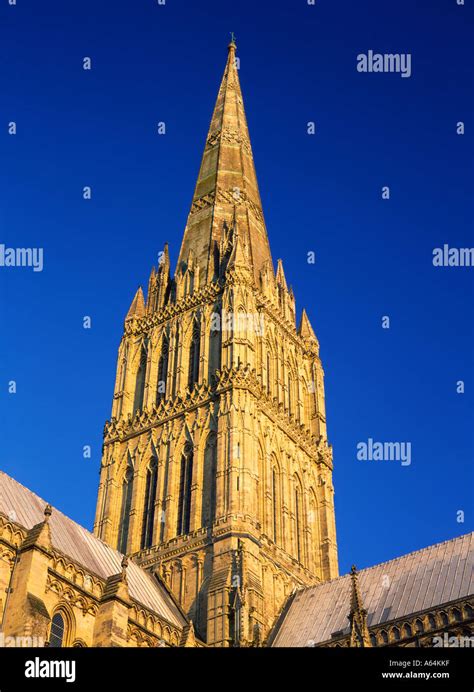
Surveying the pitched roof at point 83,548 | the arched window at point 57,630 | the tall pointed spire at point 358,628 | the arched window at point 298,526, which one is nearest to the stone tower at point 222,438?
the arched window at point 298,526

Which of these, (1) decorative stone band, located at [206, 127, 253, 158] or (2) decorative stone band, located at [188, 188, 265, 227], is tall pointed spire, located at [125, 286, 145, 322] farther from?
(1) decorative stone band, located at [206, 127, 253, 158]

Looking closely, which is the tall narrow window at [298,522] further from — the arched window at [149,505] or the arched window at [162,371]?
the arched window at [162,371]

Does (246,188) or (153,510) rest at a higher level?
(246,188)

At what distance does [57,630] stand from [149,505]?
565 inches

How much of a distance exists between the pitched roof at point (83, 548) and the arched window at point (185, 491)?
2689 mm

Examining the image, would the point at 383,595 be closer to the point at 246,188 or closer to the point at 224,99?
the point at 246,188

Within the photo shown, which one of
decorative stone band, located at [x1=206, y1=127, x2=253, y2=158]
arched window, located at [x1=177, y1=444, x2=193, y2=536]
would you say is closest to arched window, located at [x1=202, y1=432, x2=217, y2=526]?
arched window, located at [x1=177, y1=444, x2=193, y2=536]

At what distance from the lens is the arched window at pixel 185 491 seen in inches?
1655

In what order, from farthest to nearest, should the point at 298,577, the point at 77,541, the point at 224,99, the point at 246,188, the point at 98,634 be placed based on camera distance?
the point at 224,99
the point at 246,188
the point at 298,577
the point at 77,541
the point at 98,634
